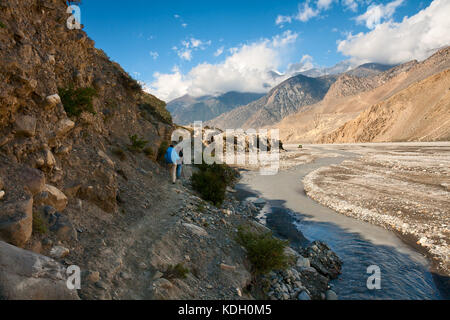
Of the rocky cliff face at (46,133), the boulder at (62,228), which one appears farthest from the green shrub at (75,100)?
the boulder at (62,228)

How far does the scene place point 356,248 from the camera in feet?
30.6

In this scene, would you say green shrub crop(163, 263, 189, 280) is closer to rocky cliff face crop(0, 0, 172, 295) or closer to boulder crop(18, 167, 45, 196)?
rocky cliff face crop(0, 0, 172, 295)

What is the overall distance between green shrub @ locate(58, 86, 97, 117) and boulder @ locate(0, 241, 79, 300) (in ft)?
16.8

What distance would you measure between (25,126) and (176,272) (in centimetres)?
433

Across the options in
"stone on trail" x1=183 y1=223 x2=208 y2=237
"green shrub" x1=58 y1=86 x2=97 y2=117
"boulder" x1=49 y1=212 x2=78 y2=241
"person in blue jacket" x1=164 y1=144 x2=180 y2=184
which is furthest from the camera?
"person in blue jacket" x1=164 y1=144 x2=180 y2=184

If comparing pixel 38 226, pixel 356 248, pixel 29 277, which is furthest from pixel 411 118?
pixel 29 277

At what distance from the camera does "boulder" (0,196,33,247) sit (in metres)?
3.79

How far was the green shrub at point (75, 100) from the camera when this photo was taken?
7484mm

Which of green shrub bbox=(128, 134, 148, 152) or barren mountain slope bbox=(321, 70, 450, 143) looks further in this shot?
barren mountain slope bbox=(321, 70, 450, 143)

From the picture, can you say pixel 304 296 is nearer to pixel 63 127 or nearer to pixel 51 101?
pixel 63 127

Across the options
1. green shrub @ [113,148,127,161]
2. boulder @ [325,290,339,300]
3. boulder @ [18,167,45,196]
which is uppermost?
green shrub @ [113,148,127,161]

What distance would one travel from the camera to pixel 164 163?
1276cm

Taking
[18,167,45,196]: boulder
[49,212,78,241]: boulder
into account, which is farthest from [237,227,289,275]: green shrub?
[18,167,45,196]: boulder
